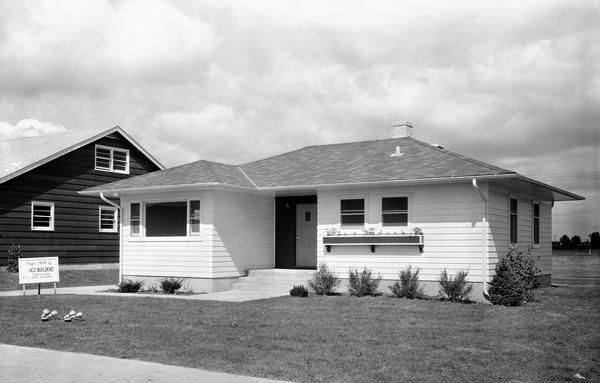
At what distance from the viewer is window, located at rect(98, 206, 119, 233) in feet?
92.7

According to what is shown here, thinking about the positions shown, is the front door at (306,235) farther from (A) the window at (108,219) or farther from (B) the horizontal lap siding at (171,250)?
(A) the window at (108,219)

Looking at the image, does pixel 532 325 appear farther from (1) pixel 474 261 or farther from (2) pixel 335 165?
(2) pixel 335 165

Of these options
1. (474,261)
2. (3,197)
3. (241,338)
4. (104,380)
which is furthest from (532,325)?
(3,197)

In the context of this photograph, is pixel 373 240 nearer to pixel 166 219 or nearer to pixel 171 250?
pixel 171 250

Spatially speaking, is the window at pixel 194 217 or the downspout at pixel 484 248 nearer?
the downspout at pixel 484 248

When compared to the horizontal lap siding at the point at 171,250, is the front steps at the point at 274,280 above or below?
below

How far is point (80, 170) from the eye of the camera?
27.3m

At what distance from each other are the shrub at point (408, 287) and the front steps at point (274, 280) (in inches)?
108

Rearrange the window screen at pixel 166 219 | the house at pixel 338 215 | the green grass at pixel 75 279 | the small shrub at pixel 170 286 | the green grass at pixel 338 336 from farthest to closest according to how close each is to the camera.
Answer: the green grass at pixel 75 279 < the window screen at pixel 166 219 < the small shrub at pixel 170 286 < the house at pixel 338 215 < the green grass at pixel 338 336

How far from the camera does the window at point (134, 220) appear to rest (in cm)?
1931

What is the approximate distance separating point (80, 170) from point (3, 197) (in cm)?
374

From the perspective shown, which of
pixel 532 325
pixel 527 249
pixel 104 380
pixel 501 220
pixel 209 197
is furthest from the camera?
pixel 527 249

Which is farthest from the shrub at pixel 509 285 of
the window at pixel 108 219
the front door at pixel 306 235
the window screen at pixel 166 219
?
the window at pixel 108 219

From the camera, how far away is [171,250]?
18.4 m
